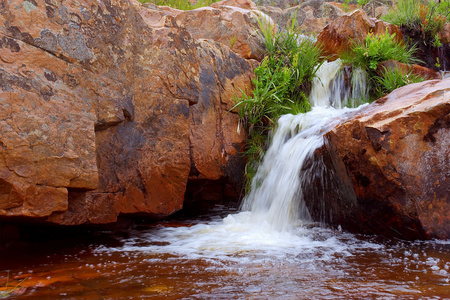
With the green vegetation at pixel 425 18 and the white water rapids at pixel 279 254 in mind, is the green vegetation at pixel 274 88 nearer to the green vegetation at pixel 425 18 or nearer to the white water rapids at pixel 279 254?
the white water rapids at pixel 279 254

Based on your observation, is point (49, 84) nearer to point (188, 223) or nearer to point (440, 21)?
point (188, 223)

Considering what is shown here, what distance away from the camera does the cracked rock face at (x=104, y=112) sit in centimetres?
309

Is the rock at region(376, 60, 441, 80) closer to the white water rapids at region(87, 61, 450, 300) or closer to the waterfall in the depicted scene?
the waterfall

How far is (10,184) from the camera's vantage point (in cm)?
295

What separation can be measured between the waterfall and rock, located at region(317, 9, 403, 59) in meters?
1.10

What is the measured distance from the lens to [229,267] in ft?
8.75

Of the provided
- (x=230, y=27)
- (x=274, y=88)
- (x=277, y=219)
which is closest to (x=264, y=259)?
(x=277, y=219)

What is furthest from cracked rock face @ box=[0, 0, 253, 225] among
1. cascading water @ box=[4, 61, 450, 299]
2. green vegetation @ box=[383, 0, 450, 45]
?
green vegetation @ box=[383, 0, 450, 45]

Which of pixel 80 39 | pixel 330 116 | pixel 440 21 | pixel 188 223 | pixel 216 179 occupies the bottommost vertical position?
pixel 188 223

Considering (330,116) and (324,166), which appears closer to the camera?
(324,166)

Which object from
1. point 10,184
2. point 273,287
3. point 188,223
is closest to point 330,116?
point 188,223

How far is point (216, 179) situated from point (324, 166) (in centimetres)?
154

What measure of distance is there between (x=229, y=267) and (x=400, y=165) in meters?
1.95

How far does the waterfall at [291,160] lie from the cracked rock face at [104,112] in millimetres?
525
